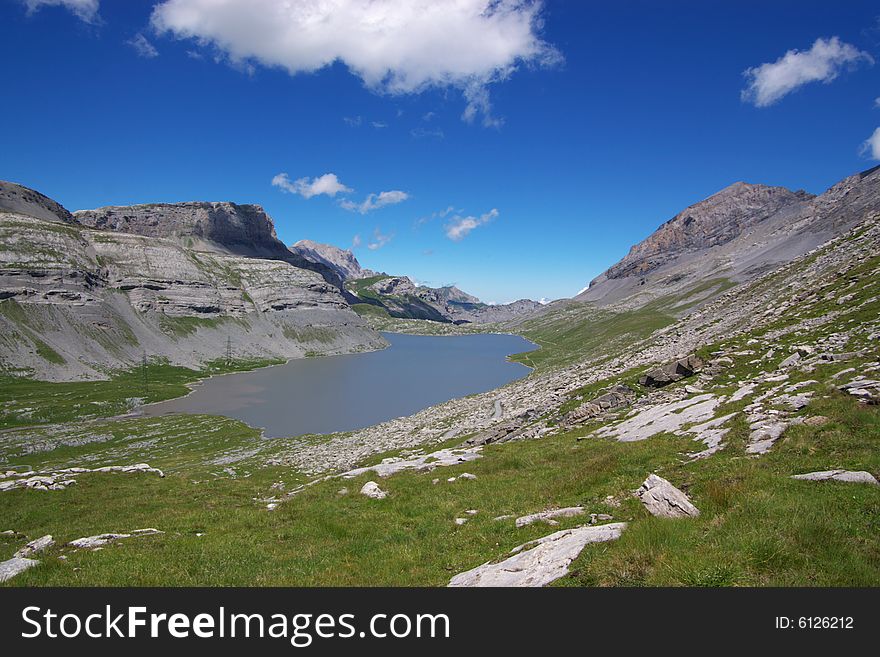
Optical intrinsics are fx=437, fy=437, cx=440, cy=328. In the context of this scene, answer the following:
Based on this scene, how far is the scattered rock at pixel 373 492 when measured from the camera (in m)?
21.9

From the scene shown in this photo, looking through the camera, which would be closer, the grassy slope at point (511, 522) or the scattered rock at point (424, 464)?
the grassy slope at point (511, 522)

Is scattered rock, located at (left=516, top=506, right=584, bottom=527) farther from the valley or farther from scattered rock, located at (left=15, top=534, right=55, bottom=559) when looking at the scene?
scattered rock, located at (left=15, top=534, right=55, bottom=559)

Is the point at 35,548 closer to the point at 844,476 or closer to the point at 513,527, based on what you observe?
the point at 513,527

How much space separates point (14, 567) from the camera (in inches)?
501

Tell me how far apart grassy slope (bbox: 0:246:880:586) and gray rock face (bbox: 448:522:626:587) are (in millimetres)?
418

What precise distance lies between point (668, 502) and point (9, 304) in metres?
230

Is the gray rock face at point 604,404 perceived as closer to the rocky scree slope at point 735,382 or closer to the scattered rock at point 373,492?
the rocky scree slope at point 735,382

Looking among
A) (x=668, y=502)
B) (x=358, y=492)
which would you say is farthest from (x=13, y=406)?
(x=668, y=502)

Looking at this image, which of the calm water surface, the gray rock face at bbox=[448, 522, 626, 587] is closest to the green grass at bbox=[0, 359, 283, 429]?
the calm water surface

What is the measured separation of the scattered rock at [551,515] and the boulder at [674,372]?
29326mm

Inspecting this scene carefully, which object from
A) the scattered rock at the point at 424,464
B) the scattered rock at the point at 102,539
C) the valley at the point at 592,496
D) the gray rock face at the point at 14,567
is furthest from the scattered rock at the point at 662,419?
the gray rock face at the point at 14,567

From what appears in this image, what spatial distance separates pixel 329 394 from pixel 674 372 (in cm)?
11218
